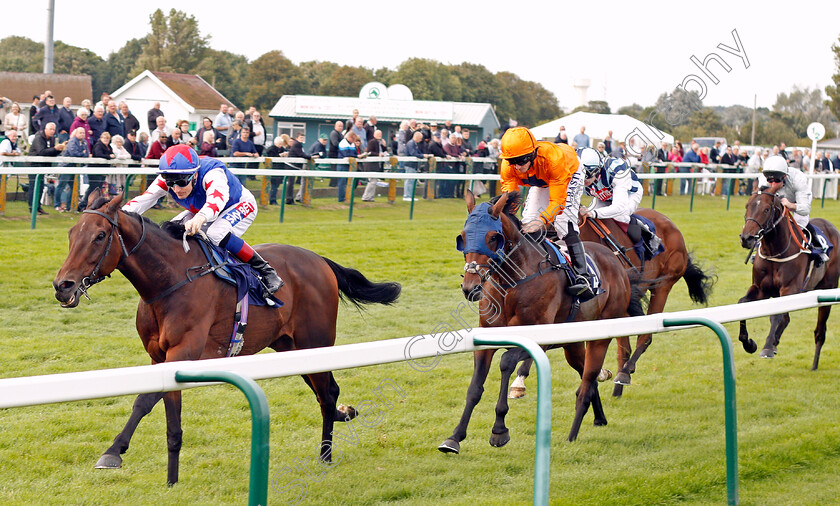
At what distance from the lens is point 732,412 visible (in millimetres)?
3502

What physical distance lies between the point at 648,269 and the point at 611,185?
0.87 meters

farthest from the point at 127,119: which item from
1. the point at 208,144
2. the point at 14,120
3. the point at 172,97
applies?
the point at 172,97

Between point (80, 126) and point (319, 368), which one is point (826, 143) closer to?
point (80, 126)

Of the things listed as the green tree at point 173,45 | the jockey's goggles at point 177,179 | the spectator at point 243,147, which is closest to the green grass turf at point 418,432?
the jockey's goggles at point 177,179

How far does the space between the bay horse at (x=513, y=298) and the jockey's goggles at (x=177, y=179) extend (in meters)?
1.49

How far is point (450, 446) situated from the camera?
4531 mm

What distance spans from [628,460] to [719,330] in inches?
55.2

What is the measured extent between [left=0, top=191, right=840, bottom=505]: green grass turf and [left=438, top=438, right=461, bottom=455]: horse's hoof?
5 cm

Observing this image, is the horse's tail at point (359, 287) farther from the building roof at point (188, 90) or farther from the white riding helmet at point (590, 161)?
the building roof at point (188, 90)

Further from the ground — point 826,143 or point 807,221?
point 826,143

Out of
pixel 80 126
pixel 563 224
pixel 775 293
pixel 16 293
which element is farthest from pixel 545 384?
pixel 80 126

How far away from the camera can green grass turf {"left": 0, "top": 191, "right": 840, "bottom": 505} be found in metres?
3.99

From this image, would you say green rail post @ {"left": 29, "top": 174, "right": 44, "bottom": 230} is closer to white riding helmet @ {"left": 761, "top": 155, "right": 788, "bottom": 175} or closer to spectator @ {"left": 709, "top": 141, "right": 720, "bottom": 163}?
white riding helmet @ {"left": 761, "top": 155, "right": 788, "bottom": 175}

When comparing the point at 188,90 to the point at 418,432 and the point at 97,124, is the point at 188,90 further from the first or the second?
the point at 418,432
